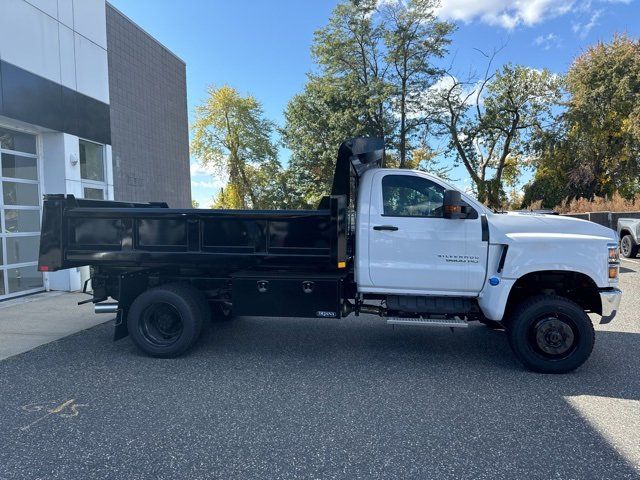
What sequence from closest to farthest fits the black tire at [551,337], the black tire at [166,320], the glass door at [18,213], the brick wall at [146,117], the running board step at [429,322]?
the black tire at [551,337]
the running board step at [429,322]
the black tire at [166,320]
the glass door at [18,213]
the brick wall at [146,117]

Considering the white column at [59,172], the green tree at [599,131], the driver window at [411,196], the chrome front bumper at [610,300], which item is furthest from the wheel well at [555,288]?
the green tree at [599,131]

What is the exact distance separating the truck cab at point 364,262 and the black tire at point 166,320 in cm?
1

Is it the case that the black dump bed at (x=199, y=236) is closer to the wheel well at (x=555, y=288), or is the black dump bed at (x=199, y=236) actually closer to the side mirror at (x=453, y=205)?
the side mirror at (x=453, y=205)

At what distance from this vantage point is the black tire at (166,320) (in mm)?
5297

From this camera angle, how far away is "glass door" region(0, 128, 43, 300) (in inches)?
338

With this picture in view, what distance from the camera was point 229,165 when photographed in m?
37.8

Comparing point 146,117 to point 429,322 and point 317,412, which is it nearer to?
point 429,322

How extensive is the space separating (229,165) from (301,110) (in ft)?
33.7

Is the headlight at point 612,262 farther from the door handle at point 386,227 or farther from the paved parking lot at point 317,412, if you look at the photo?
the door handle at point 386,227

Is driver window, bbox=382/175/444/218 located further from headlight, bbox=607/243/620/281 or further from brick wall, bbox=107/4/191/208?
brick wall, bbox=107/4/191/208

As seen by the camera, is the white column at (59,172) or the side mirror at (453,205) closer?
the side mirror at (453,205)

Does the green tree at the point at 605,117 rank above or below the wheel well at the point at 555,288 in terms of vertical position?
above

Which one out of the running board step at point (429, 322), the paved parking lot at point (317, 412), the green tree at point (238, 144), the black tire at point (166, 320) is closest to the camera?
the paved parking lot at point (317, 412)

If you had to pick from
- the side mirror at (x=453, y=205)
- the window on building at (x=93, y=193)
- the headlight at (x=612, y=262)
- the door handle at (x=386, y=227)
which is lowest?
the headlight at (x=612, y=262)
